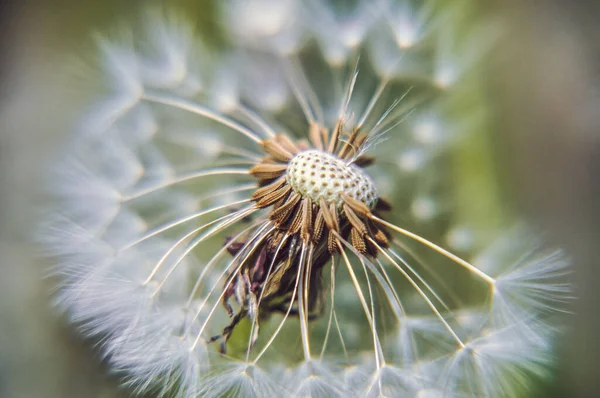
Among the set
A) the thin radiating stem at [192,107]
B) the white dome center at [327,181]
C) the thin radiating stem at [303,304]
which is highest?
the thin radiating stem at [192,107]

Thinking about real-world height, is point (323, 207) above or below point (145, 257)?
above

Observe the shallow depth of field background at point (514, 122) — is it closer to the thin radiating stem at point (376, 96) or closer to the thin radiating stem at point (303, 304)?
the thin radiating stem at point (376, 96)

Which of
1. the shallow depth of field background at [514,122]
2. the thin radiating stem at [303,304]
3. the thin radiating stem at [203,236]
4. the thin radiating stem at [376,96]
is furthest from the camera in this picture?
the shallow depth of field background at [514,122]

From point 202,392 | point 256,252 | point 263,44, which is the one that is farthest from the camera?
point 263,44

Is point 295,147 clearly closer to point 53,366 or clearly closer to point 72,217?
point 72,217

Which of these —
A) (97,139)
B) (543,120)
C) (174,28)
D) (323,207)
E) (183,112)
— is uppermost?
(543,120)

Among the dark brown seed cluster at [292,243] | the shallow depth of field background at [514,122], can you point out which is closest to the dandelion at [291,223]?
the dark brown seed cluster at [292,243]

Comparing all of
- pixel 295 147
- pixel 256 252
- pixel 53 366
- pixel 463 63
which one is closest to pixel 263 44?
pixel 295 147

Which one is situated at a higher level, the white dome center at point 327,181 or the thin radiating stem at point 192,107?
the thin radiating stem at point 192,107
